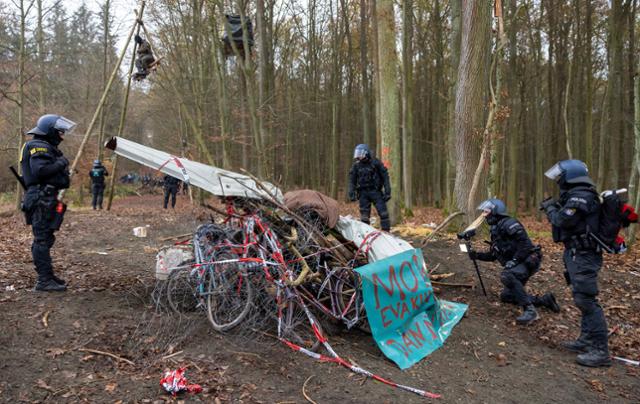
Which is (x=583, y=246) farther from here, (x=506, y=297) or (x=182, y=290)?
(x=182, y=290)

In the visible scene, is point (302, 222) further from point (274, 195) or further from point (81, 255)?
point (81, 255)

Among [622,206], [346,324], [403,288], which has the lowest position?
[346,324]

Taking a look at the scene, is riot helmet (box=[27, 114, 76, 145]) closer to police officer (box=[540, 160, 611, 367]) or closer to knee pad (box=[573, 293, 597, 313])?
police officer (box=[540, 160, 611, 367])

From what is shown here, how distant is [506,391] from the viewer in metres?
4.37

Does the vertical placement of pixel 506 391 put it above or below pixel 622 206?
below

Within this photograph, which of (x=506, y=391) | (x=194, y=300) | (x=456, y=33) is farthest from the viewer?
(x=456, y=33)

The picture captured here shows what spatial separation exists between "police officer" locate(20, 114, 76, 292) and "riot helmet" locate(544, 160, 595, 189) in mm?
5624

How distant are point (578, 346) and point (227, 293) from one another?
160 inches

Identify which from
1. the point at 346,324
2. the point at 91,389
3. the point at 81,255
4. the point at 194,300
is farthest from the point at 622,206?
the point at 81,255

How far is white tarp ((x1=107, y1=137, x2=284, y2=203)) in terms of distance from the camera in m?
5.33

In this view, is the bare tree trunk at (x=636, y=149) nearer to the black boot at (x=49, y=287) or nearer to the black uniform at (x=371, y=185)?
the black uniform at (x=371, y=185)

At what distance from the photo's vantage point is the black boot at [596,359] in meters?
4.98

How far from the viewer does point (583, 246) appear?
4965 mm

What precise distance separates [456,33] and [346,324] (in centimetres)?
1039
